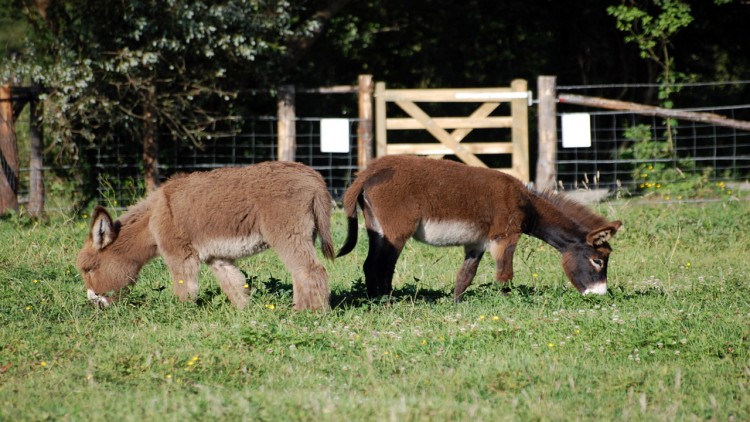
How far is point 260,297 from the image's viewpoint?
670 cm

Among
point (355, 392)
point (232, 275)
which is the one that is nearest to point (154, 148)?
point (232, 275)

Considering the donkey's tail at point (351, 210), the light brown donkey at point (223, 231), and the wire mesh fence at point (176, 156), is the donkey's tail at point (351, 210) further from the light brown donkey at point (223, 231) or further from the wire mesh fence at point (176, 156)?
the wire mesh fence at point (176, 156)

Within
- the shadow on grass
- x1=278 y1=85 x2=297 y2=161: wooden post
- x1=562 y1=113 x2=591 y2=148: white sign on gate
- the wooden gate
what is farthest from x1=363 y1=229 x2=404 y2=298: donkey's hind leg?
x1=562 y1=113 x2=591 y2=148: white sign on gate

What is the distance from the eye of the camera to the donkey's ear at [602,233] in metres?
7.44

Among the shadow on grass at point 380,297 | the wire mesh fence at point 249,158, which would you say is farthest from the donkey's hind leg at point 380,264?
the wire mesh fence at point 249,158

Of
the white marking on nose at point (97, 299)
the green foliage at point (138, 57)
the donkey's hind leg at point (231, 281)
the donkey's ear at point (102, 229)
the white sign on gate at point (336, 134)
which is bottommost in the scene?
the white marking on nose at point (97, 299)

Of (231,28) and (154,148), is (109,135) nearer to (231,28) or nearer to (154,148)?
(154,148)

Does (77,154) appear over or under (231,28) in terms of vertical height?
under

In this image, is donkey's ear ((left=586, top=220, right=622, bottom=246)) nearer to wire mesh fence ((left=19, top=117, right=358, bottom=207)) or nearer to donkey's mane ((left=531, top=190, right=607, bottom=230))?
donkey's mane ((left=531, top=190, right=607, bottom=230))

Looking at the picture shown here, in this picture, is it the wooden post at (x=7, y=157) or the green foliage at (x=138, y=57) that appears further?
the green foliage at (x=138, y=57)

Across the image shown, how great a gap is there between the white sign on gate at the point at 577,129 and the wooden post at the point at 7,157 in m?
7.62

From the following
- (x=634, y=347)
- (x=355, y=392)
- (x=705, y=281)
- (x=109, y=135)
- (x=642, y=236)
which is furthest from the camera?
(x=109, y=135)

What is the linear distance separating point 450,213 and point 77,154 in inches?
276

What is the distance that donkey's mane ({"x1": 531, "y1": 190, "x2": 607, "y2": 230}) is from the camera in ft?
Result: 25.7
